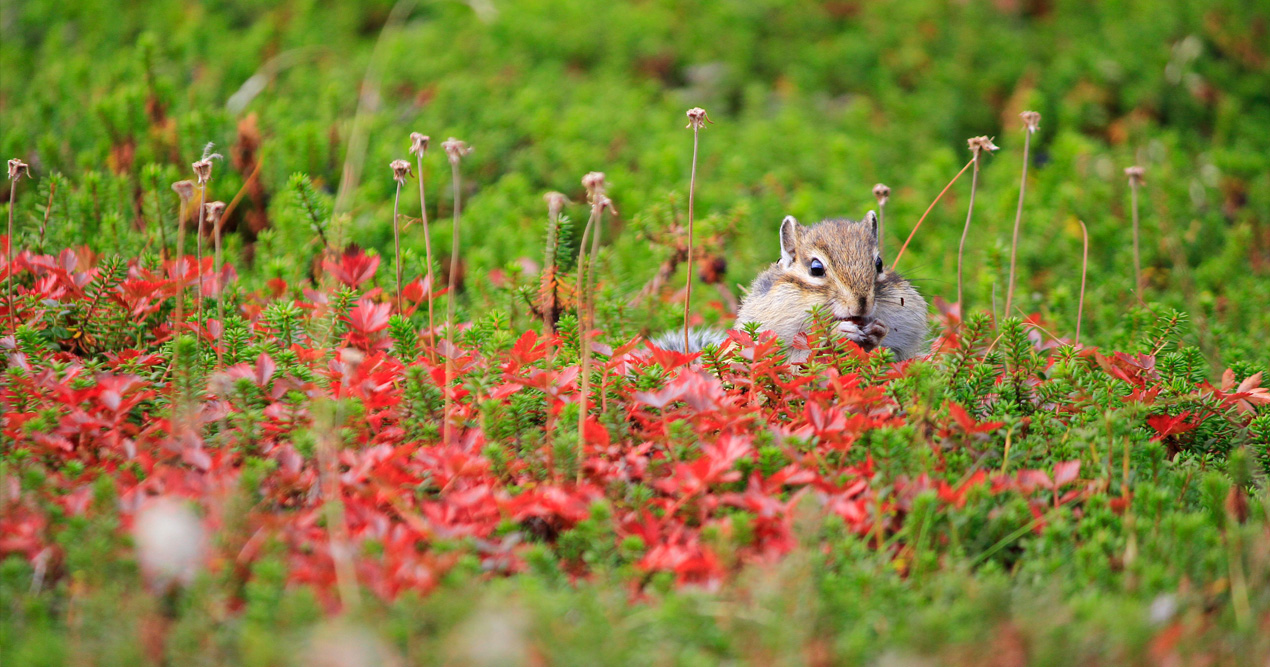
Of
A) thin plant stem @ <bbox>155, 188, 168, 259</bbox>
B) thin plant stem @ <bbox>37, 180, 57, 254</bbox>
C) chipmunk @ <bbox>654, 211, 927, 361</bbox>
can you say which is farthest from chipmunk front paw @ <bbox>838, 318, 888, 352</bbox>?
thin plant stem @ <bbox>37, 180, 57, 254</bbox>

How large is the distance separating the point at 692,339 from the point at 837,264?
0.66 m

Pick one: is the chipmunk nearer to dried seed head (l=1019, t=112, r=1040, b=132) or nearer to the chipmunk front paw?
the chipmunk front paw

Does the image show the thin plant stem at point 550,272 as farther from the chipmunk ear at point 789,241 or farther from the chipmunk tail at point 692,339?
the chipmunk ear at point 789,241

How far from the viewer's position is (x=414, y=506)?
102 inches

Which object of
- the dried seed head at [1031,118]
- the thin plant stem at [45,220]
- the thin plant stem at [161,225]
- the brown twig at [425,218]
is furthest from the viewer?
the thin plant stem at [161,225]

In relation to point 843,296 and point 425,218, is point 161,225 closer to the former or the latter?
point 425,218

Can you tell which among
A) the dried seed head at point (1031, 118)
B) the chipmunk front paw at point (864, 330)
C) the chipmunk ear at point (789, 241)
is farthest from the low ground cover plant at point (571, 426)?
the chipmunk ear at point (789, 241)

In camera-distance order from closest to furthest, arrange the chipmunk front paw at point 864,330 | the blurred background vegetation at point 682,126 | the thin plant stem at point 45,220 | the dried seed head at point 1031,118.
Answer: the dried seed head at point 1031,118 → the chipmunk front paw at point 864,330 → the thin plant stem at point 45,220 → the blurred background vegetation at point 682,126

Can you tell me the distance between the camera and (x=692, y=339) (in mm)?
3844

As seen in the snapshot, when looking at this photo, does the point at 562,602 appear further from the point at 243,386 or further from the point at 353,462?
the point at 243,386

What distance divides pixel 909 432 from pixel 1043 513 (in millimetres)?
423

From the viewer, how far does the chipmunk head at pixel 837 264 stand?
12.2 ft

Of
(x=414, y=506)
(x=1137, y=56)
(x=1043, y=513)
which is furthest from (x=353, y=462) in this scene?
(x=1137, y=56)

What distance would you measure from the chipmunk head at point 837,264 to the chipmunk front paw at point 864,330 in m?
0.02
